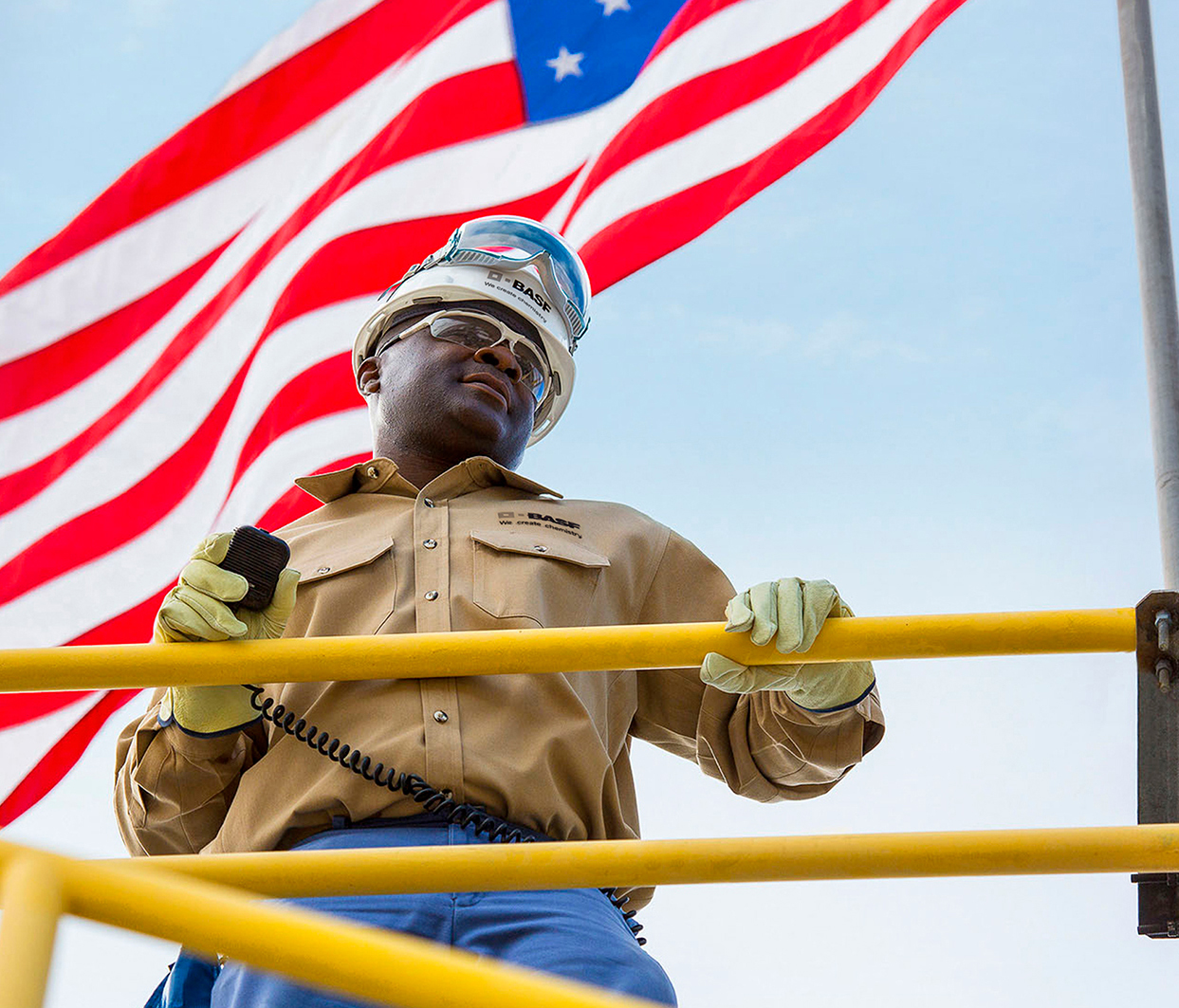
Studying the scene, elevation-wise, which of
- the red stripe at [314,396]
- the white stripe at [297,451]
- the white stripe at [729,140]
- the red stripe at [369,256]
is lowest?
the white stripe at [297,451]

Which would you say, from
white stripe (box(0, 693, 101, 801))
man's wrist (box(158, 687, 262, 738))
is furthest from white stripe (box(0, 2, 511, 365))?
man's wrist (box(158, 687, 262, 738))

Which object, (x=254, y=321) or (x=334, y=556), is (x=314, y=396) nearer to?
(x=254, y=321)

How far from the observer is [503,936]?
7.83 ft

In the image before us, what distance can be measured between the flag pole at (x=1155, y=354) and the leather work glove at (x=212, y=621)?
4.27ft

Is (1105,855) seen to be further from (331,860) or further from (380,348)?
(380,348)

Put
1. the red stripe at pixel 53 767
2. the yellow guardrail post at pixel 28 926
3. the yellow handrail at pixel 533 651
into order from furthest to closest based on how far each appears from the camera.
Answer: the red stripe at pixel 53 767 → the yellow handrail at pixel 533 651 → the yellow guardrail post at pixel 28 926

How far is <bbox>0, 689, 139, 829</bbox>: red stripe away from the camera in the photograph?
4.18 m

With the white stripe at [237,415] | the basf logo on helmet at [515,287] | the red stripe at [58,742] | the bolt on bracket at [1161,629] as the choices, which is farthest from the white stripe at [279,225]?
the bolt on bracket at [1161,629]

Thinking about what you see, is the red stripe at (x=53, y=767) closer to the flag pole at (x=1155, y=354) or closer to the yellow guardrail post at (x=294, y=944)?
the flag pole at (x=1155, y=354)

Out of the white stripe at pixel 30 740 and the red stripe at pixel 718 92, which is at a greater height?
the red stripe at pixel 718 92

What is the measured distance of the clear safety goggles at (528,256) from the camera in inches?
154

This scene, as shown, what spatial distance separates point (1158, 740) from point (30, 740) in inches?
121

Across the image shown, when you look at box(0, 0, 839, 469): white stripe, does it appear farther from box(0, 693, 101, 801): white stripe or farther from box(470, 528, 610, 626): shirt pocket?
box(470, 528, 610, 626): shirt pocket

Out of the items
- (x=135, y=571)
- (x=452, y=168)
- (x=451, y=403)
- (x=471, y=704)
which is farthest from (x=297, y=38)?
(x=471, y=704)
